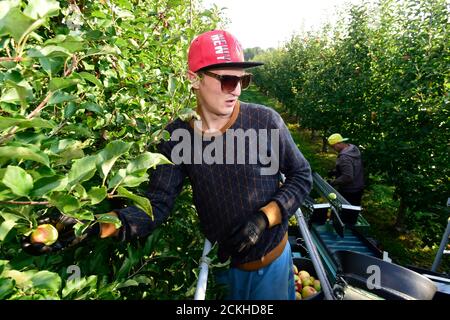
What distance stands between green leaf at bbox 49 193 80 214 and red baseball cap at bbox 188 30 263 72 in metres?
1.15

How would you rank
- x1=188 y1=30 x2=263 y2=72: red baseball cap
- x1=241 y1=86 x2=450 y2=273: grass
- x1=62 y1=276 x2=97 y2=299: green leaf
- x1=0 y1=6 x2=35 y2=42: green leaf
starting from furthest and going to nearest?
x1=241 y1=86 x2=450 y2=273: grass, x1=188 y1=30 x2=263 y2=72: red baseball cap, x1=62 y1=276 x2=97 y2=299: green leaf, x1=0 y1=6 x2=35 y2=42: green leaf

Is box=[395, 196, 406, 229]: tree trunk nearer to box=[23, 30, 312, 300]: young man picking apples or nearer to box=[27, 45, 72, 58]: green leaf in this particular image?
box=[23, 30, 312, 300]: young man picking apples

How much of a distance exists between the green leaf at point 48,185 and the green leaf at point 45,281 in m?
0.26

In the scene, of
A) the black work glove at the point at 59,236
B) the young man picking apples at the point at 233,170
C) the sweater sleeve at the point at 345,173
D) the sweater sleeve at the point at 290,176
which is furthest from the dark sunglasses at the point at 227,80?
the sweater sleeve at the point at 345,173

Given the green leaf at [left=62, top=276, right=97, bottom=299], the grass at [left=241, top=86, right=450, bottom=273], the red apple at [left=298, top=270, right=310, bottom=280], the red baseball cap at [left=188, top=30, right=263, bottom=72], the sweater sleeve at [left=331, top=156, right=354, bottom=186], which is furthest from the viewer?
the sweater sleeve at [left=331, top=156, right=354, bottom=186]

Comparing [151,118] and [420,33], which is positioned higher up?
[420,33]

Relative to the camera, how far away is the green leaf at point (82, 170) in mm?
712

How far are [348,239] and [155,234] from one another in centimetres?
301

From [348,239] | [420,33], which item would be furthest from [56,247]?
[420,33]

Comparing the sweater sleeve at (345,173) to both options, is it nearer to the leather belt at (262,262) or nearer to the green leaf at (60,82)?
the leather belt at (262,262)

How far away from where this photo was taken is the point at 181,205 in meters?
2.24

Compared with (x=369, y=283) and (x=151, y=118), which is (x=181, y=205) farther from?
(x=369, y=283)

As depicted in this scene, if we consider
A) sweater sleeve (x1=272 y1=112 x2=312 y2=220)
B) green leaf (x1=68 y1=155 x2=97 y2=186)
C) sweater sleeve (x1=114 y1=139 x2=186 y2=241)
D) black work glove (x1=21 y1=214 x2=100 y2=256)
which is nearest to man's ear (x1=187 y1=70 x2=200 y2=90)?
sweater sleeve (x1=114 y1=139 x2=186 y2=241)

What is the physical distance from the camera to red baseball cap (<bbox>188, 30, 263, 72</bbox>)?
167 centimetres
